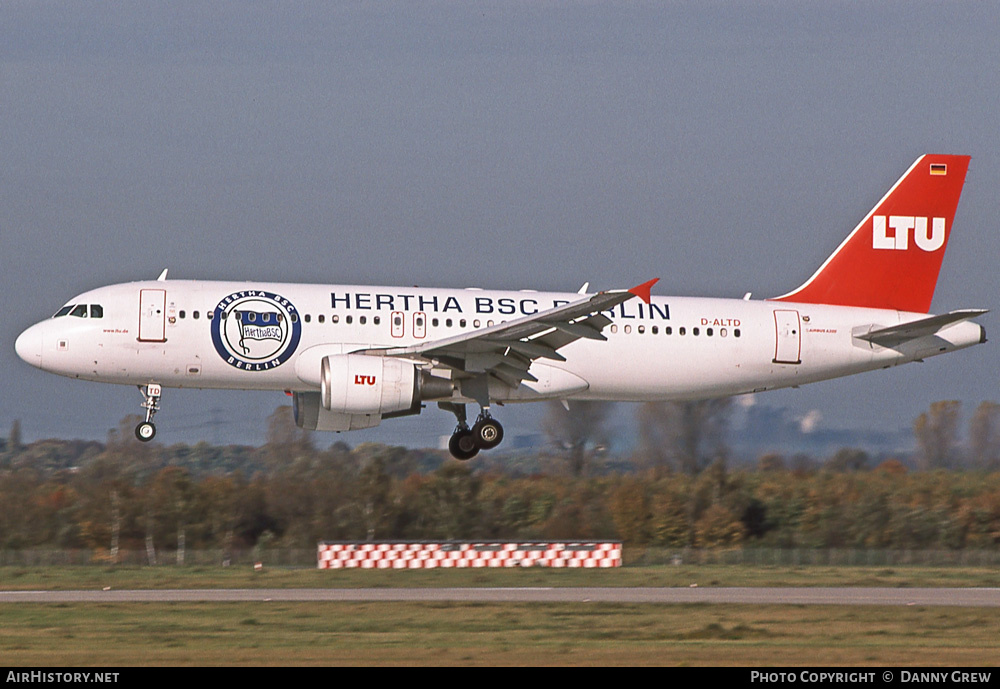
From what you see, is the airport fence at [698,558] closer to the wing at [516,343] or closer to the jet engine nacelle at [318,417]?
the jet engine nacelle at [318,417]

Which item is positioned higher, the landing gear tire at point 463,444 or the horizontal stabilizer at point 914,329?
the horizontal stabilizer at point 914,329

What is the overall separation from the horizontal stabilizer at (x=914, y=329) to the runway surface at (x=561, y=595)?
6.55 meters

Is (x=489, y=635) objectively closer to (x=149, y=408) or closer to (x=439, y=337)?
(x=439, y=337)

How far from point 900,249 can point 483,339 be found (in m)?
13.3

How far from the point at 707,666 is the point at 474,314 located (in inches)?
559

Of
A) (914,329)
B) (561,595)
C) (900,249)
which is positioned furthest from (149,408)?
(900,249)

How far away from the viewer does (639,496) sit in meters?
52.0

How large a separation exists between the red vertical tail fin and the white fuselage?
26.7 inches

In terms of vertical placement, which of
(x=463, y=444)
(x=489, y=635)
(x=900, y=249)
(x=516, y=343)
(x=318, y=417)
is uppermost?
(x=900, y=249)

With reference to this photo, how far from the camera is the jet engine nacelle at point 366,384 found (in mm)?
30781

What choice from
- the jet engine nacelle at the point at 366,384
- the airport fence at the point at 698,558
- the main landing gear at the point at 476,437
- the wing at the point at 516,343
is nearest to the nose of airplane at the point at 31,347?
the jet engine nacelle at the point at 366,384

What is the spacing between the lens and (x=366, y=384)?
30.9 m

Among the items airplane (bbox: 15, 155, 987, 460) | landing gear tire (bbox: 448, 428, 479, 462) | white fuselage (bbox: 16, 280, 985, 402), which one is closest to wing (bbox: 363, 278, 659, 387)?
airplane (bbox: 15, 155, 987, 460)
